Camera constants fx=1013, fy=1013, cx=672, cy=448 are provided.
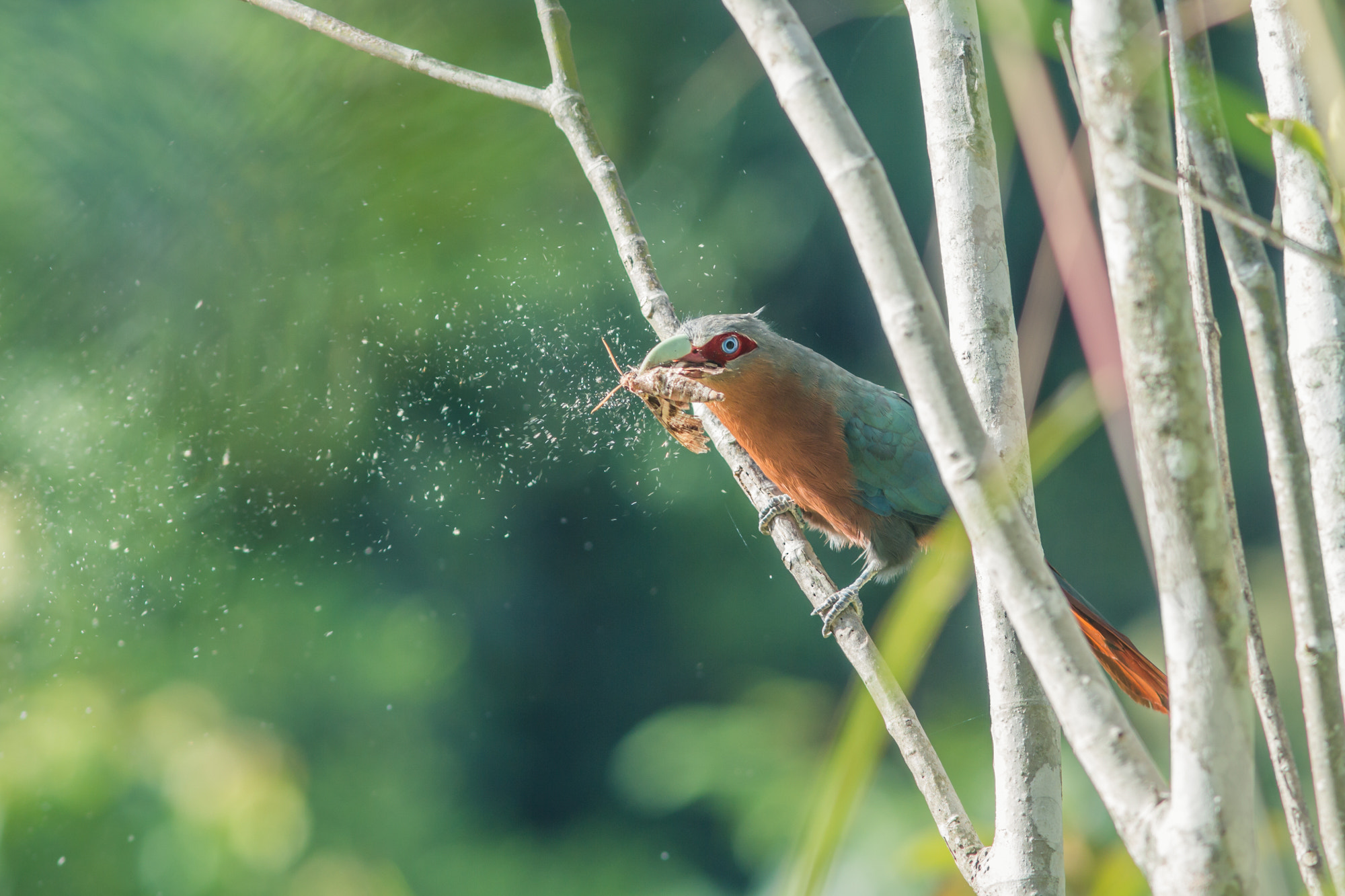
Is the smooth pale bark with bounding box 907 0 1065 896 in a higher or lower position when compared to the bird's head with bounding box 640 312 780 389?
lower

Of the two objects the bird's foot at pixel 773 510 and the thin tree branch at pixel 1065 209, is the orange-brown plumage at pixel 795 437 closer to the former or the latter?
the bird's foot at pixel 773 510

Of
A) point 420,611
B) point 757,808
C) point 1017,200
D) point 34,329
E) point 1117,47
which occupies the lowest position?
point 757,808

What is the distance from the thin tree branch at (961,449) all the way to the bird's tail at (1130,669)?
33.6 inches

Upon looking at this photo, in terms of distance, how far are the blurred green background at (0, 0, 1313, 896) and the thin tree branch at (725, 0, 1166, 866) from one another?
2.23 m

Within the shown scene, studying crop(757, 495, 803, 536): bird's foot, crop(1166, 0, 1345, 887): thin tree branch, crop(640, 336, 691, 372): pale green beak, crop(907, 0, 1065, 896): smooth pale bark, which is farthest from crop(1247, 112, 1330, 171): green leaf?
crop(640, 336, 691, 372): pale green beak

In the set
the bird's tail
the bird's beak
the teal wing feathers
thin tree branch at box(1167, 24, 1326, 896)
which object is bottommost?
the bird's tail

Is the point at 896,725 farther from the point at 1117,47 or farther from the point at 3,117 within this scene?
the point at 3,117

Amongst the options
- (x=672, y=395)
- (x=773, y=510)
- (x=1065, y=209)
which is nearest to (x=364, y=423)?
(x=672, y=395)

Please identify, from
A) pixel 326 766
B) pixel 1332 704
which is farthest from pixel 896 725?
pixel 326 766

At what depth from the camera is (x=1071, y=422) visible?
406 mm

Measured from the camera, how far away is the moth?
1411 millimetres

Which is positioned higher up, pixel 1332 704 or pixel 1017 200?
pixel 1017 200

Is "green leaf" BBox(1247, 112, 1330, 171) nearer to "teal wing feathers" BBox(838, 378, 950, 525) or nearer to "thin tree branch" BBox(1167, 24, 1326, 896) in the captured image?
"thin tree branch" BBox(1167, 24, 1326, 896)

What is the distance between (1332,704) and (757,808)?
106 inches
